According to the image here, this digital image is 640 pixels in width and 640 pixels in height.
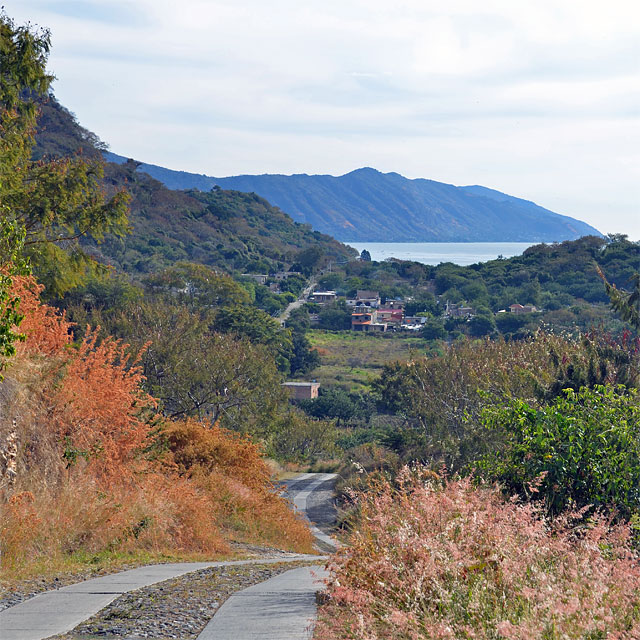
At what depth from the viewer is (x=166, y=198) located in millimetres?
124062

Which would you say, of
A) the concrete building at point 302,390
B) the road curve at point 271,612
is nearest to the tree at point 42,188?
the road curve at point 271,612

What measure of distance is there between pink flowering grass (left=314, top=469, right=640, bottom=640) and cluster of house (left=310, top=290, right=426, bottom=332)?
271ft

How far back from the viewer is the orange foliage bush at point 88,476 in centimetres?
918

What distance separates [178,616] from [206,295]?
167 ft

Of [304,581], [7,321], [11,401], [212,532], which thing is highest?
[7,321]

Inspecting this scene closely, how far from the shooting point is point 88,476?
10805 millimetres

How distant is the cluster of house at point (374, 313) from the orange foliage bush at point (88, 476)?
76.2 metres

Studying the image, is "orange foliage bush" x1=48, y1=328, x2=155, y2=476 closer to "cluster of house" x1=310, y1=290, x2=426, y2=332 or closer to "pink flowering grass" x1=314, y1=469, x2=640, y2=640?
"pink flowering grass" x1=314, y1=469, x2=640, y2=640

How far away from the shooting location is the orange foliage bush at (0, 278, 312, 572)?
918 centimetres

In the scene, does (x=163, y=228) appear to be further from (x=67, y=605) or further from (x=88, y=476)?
(x=67, y=605)

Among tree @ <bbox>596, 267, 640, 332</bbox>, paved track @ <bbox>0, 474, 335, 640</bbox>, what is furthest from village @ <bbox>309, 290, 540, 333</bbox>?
paved track @ <bbox>0, 474, 335, 640</bbox>

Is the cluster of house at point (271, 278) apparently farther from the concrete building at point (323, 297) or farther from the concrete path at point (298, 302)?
the concrete building at point (323, 297)

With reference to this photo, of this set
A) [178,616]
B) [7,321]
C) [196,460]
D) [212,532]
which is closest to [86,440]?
[212,532]

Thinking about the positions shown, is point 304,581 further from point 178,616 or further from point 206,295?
point 206,295
